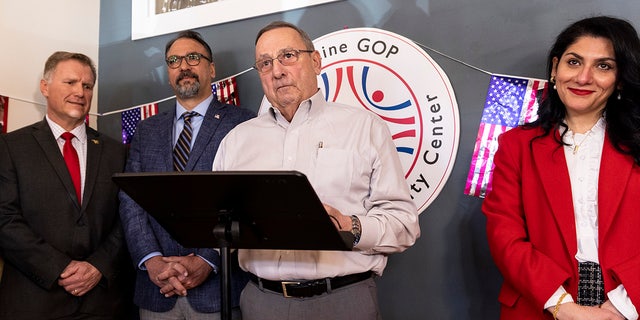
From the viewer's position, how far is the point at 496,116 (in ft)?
9.00

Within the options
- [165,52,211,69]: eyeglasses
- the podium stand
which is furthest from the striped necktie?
the podium stand

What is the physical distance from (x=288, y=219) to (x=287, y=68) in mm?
868

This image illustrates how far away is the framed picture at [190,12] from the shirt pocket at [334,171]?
4.07ft

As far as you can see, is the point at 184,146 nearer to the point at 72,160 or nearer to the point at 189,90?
the point at 189,90

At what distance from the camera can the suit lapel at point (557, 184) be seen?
2064 mm

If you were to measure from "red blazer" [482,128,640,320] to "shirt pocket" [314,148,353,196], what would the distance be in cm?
52

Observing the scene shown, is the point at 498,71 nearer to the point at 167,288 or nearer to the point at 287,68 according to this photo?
the point at 287,68

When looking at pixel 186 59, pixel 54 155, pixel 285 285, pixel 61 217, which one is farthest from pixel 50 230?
pixel 285 285

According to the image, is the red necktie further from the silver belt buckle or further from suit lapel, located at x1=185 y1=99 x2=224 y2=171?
the silver belt buckle

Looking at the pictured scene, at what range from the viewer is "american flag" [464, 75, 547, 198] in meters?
2.68

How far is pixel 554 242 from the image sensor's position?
6.86ft

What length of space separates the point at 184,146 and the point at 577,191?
5.61 ft

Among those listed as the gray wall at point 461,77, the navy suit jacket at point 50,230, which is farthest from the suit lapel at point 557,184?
the navy suit jacket at point 50,230

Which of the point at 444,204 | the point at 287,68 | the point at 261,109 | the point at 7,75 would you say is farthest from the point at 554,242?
the point at 7,75
